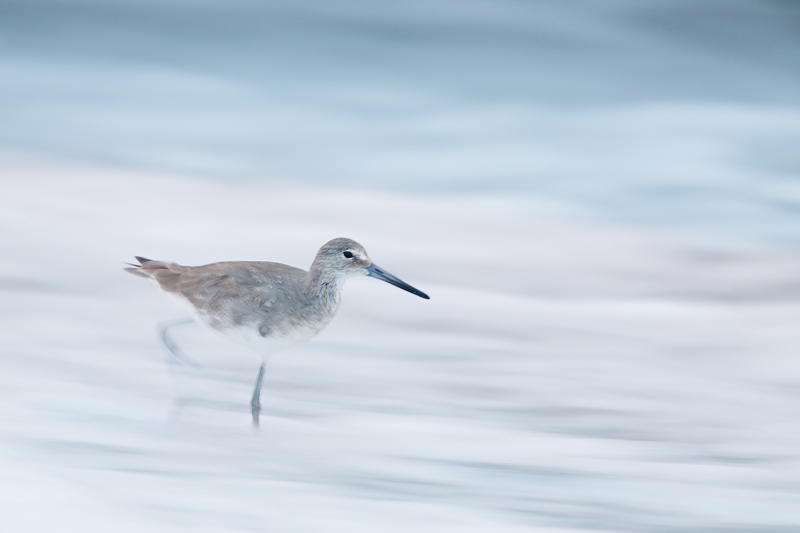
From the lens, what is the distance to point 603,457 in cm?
551

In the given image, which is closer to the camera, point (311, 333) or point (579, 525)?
point (579, 525)

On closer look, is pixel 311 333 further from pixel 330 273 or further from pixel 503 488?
pixel 503 488

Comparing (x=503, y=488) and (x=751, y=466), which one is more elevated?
(x=751, y=466)

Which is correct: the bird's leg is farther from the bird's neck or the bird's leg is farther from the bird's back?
the bird's neck

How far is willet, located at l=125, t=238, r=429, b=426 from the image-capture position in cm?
543

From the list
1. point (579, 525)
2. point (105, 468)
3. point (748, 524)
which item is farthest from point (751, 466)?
point (105, 468)

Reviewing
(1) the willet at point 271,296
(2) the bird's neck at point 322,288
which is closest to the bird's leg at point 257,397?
(1) the willet at point 271,296

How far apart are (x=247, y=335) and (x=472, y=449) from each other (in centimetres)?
114

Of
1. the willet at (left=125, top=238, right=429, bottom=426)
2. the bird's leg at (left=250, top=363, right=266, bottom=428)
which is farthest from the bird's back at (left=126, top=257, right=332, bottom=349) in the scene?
the bird's leg at (left=250, top=363, right=266, bottom=428)

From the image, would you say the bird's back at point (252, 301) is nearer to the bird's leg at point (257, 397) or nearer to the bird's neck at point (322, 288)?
the bird's neck at point (322, 288)

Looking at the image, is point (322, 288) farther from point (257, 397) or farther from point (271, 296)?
point (257, 397)

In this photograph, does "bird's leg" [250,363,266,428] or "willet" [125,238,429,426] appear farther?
"bird's leg" [250,363,266,428]

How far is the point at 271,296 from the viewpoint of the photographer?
544cm

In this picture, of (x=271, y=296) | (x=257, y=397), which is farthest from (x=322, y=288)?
(x=257, y=397)
